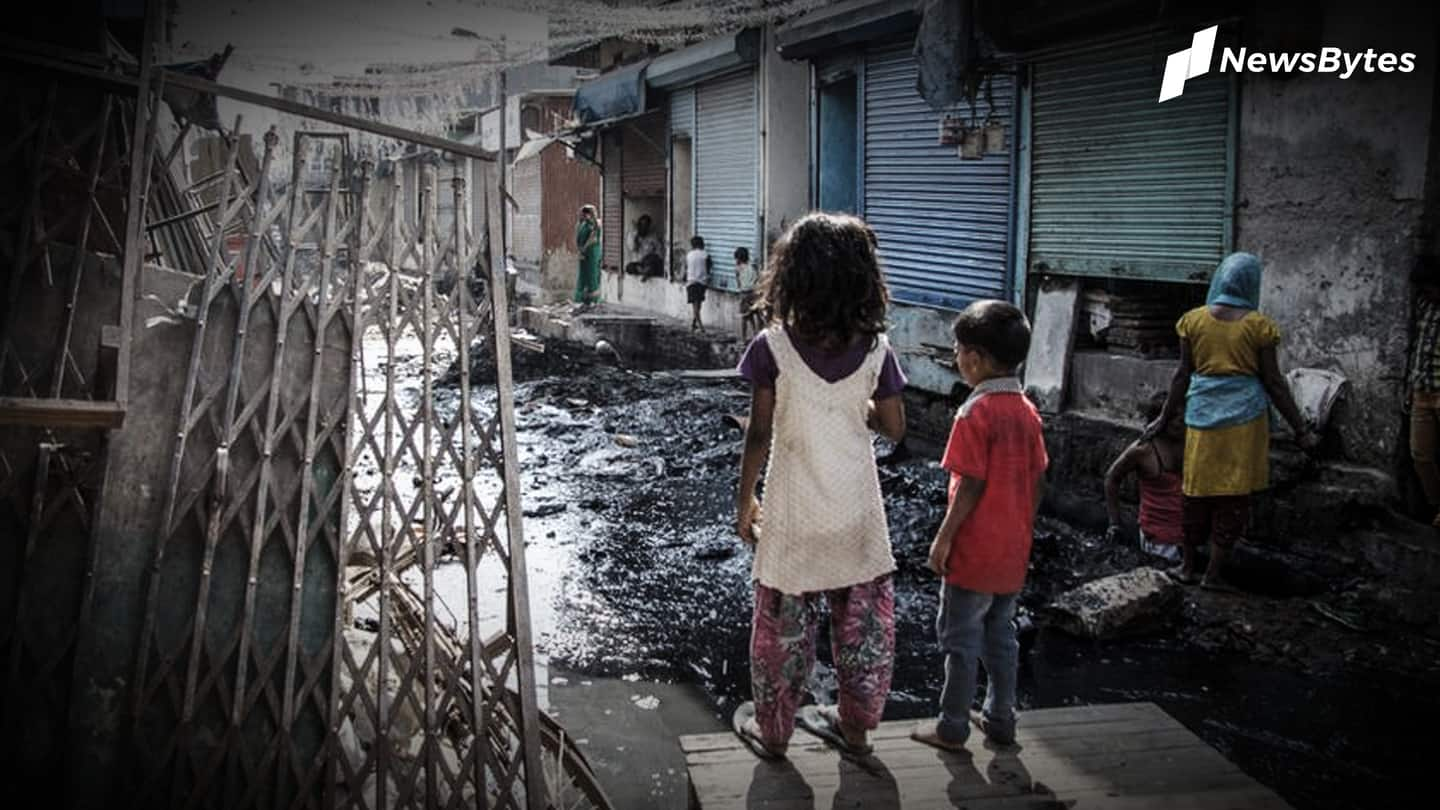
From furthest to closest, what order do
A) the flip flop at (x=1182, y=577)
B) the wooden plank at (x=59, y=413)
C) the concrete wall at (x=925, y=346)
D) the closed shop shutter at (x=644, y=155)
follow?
the closed shop shutter at (x=644, y=155) → the concrete wall at (x=925, y=346) → the flip flop at (x=1182, y=577) → the wooden plank at (x=59, y=413)

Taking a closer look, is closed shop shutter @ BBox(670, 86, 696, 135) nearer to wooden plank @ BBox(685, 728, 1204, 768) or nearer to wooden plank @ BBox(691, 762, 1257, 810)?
wooden plank @ BBox(685, 728, 1204, 768)

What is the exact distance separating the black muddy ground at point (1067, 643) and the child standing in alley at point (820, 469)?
2.05 meters

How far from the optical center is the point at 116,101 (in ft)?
12.7

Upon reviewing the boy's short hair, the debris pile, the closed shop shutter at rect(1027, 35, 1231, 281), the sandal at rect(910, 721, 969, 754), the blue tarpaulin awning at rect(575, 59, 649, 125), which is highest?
the blue tarpaulin awning at rect(575, 59, 649, 125)

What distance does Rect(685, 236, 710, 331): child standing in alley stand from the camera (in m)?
18.2

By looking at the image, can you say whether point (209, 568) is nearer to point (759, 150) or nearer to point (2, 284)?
point (2, 284)

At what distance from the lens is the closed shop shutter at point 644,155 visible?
2097 cm

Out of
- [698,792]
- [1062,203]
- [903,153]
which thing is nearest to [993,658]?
[698,792]

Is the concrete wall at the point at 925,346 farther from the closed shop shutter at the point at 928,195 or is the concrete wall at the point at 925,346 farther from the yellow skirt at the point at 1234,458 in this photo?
the yellow skirt at the point at 1234,458

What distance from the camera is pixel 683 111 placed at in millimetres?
19609

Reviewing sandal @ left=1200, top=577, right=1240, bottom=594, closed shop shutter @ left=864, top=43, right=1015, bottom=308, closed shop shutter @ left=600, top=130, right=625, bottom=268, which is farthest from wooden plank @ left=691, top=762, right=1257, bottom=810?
closed shop shutter @ left=600, top=130, right=625, bottom=268

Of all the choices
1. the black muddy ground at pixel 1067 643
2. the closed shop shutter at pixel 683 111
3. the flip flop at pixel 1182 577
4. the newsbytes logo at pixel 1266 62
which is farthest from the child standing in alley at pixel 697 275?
the flip flop at pixel 1182 577

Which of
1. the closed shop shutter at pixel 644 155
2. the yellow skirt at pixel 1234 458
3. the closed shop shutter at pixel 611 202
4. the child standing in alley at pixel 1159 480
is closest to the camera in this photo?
the yellow skirt at pixel 1234 458

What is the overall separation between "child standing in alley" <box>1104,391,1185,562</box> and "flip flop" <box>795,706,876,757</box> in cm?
386
